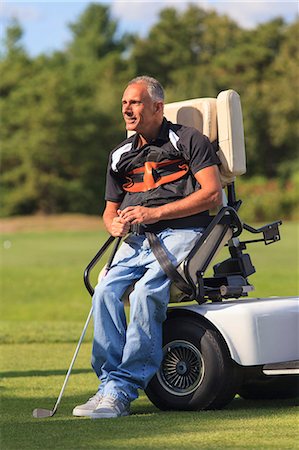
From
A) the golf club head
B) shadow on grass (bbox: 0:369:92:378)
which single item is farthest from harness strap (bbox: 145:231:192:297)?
shadow on grass (bbox: 0:369:92:378)

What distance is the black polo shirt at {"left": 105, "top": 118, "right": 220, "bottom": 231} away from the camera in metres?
5.71

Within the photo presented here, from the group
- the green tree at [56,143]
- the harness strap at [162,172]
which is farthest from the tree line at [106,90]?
the harness strap at [162,172]

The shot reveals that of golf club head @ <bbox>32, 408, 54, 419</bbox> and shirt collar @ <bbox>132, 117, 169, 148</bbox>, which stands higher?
shirt collar @ <bbox>132, 117, 169, 148</bbox>

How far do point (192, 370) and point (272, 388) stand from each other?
626 mm

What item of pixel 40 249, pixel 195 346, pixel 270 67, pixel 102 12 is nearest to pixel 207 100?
pixel 195 346

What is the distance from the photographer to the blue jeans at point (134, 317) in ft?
18.3

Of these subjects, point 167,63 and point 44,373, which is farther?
point 167,63

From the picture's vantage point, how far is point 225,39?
59312 millimetres

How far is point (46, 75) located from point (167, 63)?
11446 mm

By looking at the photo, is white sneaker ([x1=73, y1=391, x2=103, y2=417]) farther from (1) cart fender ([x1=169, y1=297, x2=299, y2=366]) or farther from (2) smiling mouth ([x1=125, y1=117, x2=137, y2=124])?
(2) smiling mouth ([x1=125, y1=117, x2=137, y2=124])

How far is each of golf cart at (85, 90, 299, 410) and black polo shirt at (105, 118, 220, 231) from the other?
0.71 ft

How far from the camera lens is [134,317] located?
18.3 ft

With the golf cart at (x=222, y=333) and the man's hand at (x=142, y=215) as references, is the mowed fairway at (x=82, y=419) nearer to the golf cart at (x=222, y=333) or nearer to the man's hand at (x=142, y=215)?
the golf cart at (x=222, y=333)

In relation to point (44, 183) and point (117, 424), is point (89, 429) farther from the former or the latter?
point (44, 183)
